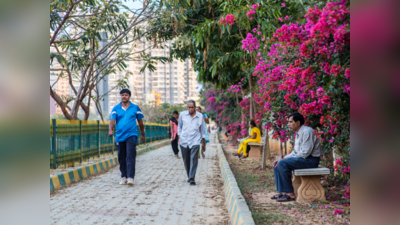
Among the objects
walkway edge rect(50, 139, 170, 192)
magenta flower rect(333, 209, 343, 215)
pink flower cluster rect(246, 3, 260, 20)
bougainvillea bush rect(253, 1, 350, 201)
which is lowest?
walkway edge rect(50, 139, 170, 192)

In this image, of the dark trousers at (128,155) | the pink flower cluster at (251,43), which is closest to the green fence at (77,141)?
the dark trousers at (128,155)

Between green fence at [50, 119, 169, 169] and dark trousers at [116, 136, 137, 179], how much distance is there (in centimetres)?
180

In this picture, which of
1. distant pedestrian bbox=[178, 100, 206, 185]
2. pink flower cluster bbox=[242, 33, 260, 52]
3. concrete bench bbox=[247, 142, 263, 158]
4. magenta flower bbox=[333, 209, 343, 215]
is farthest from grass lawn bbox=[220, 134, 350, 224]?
concrete bench bbox=[247, 142, 263, 158]

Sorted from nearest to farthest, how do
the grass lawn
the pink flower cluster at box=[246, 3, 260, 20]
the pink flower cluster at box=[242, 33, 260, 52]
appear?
the grass lawn → the pink flower cluster at box=[246, 3, 260, 20] → the pink flower cluster at box=[242, 33, 260, 52]

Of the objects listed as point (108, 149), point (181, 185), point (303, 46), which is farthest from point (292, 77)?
point (108, 149)

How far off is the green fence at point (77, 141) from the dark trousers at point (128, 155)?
1.80 meters

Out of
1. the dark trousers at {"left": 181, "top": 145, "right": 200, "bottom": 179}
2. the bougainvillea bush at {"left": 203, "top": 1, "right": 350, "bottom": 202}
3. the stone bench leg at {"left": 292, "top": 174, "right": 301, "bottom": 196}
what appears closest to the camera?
the bougainvillea bush at {"left": 203, "top": 1, "right": 350, "bottom": 202}

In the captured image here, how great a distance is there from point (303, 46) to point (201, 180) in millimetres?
5300

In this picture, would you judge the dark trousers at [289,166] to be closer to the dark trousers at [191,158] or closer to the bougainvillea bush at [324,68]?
the bougainvillea bush at [324,68]

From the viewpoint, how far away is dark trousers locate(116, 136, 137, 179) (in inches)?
313

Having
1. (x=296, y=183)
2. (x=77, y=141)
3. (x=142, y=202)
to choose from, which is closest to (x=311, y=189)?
(x=296, y=183)

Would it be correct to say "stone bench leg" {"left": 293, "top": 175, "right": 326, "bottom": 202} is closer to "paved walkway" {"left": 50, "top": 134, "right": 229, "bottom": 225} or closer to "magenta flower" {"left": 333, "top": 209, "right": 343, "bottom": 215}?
"magenta flower" {"left": 333, "top": 209, "right": 343, "bottom": 215}
